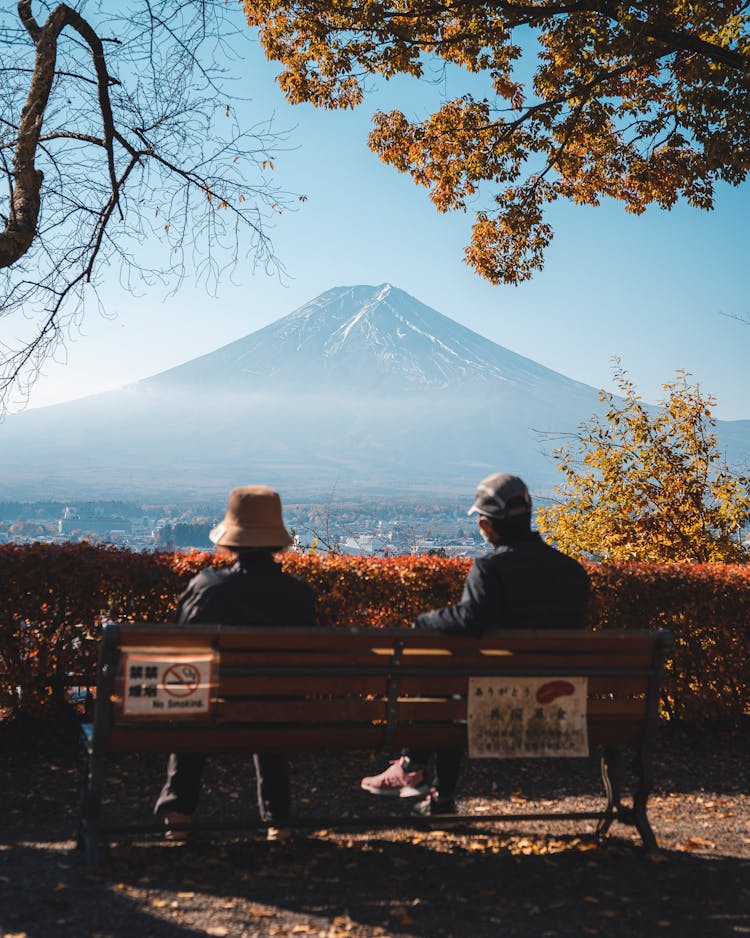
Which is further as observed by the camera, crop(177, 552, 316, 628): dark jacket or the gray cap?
the gray cap

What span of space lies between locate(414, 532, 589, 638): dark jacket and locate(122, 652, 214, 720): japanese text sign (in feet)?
3.15

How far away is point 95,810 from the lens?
382 cm

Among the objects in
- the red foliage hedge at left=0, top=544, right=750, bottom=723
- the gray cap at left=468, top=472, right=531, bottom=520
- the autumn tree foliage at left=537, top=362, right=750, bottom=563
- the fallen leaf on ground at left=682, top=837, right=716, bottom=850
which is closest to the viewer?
the gray cap at left=468, top=472, right=531, bottom=520

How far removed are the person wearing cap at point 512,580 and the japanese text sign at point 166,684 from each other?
97 centimetres

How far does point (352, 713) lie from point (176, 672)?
777mm

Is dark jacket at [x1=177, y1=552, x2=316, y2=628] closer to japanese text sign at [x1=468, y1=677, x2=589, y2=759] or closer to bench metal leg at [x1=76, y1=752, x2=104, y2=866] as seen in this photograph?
bench metal leg at [x1=76, y1=752, x2=104, y2=866]

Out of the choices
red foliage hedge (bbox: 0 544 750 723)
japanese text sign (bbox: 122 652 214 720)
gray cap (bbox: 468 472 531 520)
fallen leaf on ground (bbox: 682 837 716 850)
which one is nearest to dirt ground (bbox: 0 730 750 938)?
fallen leaf on ground (bbox: 682 837 716 850)

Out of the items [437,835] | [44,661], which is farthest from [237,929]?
[44,661]

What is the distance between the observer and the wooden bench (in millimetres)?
3773

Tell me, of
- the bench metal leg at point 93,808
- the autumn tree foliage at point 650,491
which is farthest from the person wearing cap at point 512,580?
the autumn tree foliage at point 650,491

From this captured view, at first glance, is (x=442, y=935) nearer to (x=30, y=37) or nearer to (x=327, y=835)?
(x=327, y=835)

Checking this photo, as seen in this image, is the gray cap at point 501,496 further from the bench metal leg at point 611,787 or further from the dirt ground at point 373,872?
the dirt ground at point 373,872

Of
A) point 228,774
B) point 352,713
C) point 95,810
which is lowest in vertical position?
point 228,774

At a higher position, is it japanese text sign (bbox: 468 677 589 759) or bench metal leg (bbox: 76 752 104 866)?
japanese text sign (bbox: 468 677 589 759)
